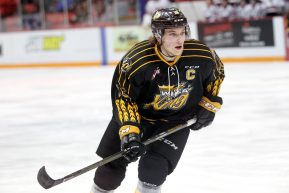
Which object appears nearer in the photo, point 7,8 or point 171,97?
point 171,97

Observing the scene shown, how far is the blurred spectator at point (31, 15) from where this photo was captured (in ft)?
49.7

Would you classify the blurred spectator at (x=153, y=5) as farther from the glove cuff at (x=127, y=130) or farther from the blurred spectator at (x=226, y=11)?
the glove cuff at (x=127, y=130)

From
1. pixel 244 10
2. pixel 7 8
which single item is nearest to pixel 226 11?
pixel 244 10

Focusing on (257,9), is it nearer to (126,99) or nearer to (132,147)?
(126,99)

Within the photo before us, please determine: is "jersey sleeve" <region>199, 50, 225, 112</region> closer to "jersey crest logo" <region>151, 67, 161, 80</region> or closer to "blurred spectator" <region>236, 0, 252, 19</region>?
"jersey crest logo" <region>151, 67, 161, 80</region>

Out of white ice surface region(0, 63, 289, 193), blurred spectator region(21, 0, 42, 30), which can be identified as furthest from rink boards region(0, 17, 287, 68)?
white ice surface region(0, 63, 289, 193)

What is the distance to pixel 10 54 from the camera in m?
14.9

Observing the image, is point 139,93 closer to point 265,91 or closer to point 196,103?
point 196,103

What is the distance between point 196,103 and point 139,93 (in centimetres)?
31

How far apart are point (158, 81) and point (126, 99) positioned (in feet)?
0.54

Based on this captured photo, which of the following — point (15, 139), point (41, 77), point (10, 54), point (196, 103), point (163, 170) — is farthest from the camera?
point (10, 54)

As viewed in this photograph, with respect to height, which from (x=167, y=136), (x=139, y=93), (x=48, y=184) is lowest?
(x=48, y=184)

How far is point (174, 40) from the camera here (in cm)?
311

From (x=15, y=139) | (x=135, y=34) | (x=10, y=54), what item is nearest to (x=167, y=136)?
(x=15, y=139)
